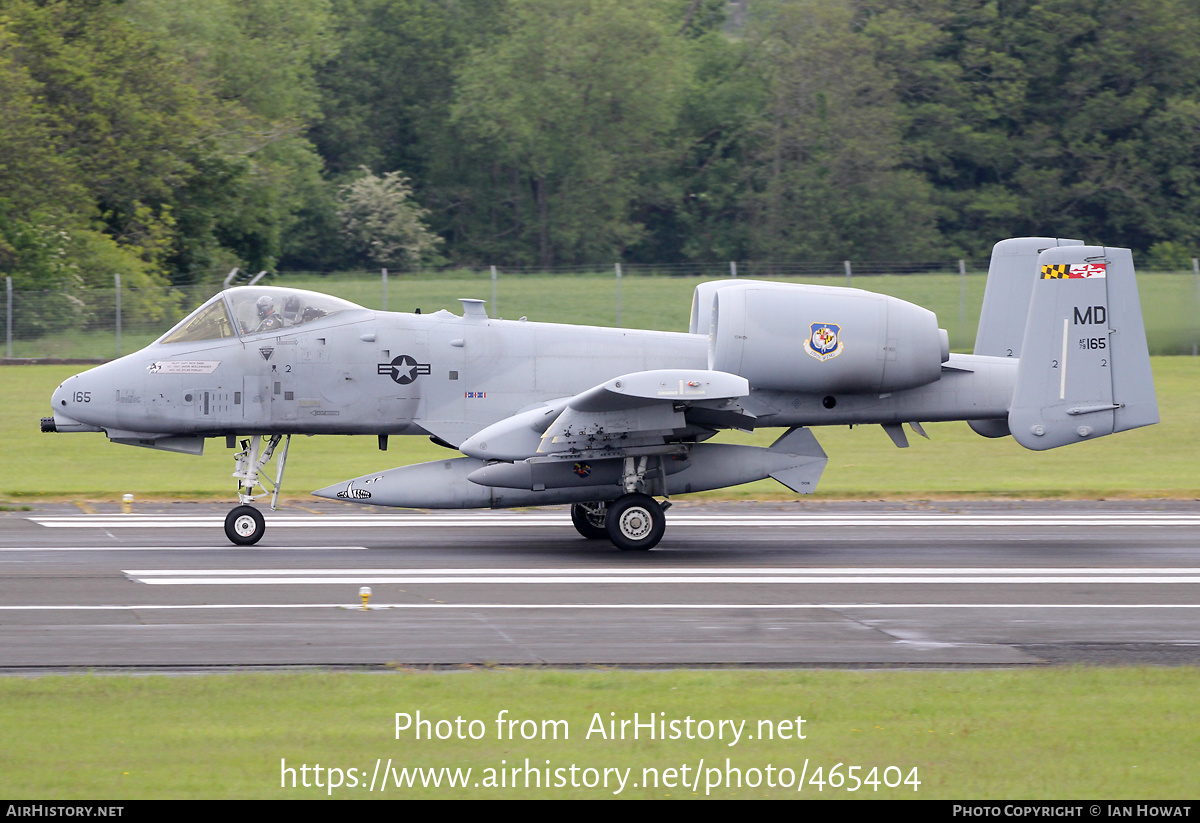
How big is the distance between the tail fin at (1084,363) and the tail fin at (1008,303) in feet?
5.49

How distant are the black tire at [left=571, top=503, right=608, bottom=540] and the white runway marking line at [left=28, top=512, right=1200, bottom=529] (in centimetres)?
141

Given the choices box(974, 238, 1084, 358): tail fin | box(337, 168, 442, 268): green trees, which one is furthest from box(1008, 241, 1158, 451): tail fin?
box(337, 168, 442, 268): green trees

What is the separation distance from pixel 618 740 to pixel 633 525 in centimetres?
786

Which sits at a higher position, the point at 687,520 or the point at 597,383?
the point at 597,383

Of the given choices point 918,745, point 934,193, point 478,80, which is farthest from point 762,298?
point 478,80

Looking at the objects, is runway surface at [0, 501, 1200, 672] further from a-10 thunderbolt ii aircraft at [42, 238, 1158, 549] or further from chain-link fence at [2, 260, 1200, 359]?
chain-link fence at [2, 260, 1200, 359]

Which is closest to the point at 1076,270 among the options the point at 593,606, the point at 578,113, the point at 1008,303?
the point at 1008,303

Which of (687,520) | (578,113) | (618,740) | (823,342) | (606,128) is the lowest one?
(687,520)

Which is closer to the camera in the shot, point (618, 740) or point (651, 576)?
point (618, 740)

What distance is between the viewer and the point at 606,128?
66.6 m

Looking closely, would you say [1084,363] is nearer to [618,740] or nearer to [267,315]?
[267,315]

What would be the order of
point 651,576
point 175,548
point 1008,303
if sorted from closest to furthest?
point 651,576 < point 175,548 < point 1008,303
